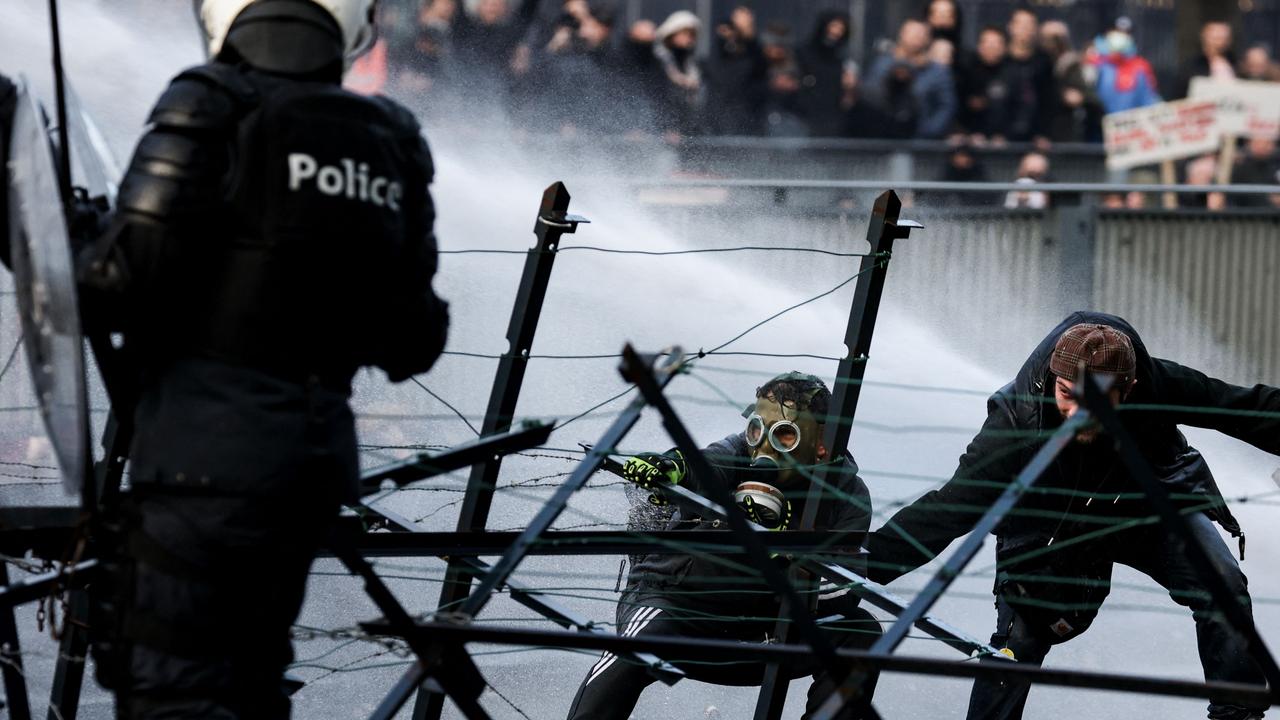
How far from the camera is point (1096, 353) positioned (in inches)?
210

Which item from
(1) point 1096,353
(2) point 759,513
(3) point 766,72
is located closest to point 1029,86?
(3) point 766,72

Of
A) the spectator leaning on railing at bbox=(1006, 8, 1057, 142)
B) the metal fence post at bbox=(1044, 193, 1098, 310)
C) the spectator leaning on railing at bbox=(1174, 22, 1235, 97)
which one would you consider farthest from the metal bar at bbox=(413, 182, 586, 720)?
the spectator leaning on railing at bbox=(1174, 22, 1235, 97)

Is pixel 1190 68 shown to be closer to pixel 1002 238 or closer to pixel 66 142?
pixel 1002 238

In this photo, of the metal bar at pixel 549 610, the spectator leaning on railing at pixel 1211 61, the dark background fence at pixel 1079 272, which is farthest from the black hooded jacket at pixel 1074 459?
the spectator leaning on railing at pixel 1211 61

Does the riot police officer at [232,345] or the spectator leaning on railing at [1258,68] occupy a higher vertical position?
the spectator leaning on railing at [1258,68]

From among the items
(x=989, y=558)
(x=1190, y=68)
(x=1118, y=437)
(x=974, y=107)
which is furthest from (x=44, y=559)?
(x=1190, y=68)

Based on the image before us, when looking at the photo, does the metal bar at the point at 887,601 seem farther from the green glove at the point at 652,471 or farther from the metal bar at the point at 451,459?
the metal bar at the point at 451,459

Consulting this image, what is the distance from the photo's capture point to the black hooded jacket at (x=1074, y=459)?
5.36m

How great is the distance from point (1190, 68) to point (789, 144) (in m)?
4.08

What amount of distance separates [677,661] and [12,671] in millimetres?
2019

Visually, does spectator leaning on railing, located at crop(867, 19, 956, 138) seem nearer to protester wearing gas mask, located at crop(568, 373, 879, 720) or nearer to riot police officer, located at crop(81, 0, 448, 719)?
protester wearing gas mask, located at crop(568, 373, 879, 720)

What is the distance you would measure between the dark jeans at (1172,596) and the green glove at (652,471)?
1240mm

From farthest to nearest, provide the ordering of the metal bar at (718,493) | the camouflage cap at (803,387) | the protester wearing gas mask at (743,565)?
1. the camouflage cap at (803,387)
2. the protester wearing gas mask at (743,565)
3. the metal bar at (718,493)

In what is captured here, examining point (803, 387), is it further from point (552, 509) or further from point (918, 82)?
point (918, 82)
